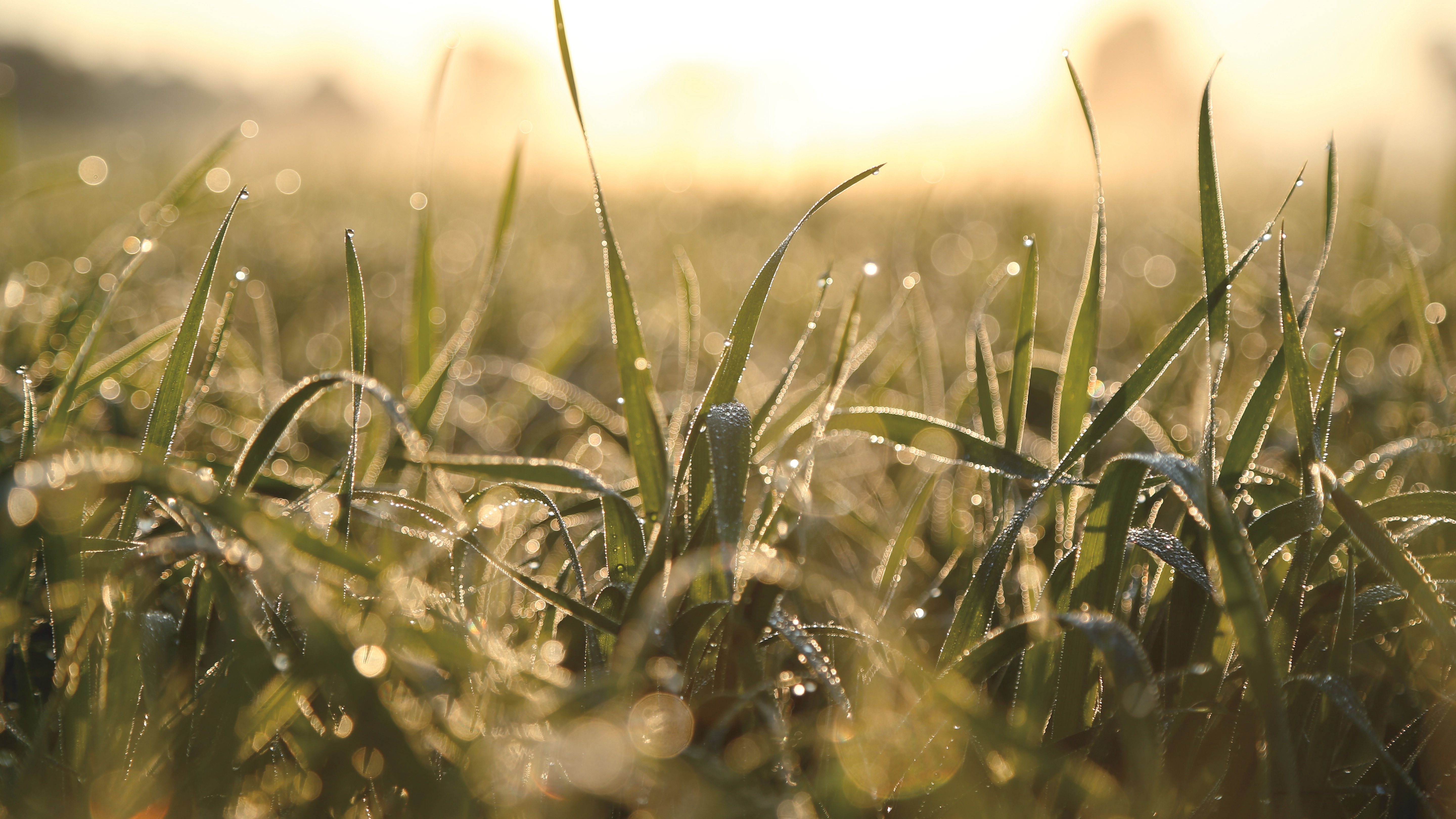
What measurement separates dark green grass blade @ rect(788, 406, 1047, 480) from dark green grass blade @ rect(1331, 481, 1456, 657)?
0.22m

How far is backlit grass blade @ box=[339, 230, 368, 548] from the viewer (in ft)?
2.40

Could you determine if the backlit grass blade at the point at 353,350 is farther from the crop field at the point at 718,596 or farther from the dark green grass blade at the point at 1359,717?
the dark green grass blade at the point at 1359,717

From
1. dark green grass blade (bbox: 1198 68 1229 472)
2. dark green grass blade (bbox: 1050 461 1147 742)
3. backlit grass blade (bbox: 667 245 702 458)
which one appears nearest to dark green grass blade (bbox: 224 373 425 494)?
backlit grass blade (bbox: 667 245 702 458)

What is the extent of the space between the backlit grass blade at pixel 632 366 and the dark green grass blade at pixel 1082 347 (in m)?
0.30

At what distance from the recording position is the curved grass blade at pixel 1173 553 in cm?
68

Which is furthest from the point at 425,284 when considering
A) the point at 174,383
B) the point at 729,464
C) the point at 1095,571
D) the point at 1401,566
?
the point at 1401,566

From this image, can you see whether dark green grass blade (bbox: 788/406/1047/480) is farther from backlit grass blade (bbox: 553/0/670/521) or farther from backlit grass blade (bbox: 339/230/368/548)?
backlit grass blade (bbox: 339/230/368/548)

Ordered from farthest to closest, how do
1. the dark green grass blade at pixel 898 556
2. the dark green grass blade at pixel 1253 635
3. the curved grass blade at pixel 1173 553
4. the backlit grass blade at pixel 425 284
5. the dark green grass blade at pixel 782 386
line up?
the backlit grass blade at pixel 425 284 → the dark green grass blade at pixel 898 556 → the dark green grass blade at pixel 782 386 → the curved grass blade at pixel 1173 553 → the dark green grass blade at pixel 1253 635

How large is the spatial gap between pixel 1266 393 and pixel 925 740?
1.34 ft

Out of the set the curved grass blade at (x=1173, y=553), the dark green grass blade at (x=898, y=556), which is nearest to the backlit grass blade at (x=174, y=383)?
the dark green grass blade at (x=898, y=556)

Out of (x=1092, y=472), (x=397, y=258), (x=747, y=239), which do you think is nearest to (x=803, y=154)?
(x=747, y=239)

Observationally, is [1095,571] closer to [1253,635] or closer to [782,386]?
[1253,635]

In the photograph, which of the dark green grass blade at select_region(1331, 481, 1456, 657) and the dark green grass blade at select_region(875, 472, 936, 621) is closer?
the dark green grass blade at select_region(1331, 481, 1456, 657)

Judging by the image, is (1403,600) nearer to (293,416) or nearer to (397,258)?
(293,416)
